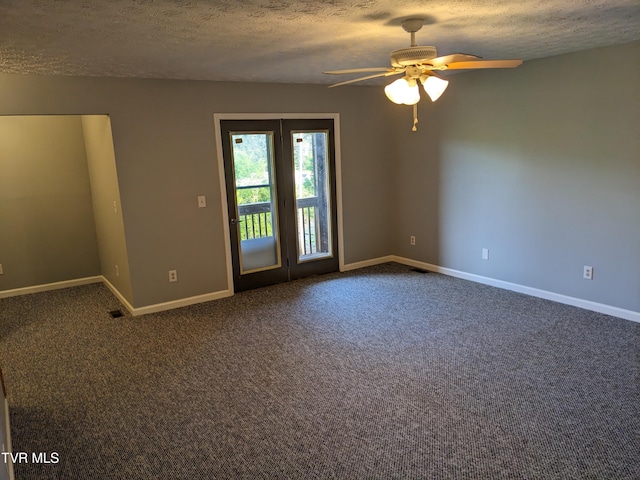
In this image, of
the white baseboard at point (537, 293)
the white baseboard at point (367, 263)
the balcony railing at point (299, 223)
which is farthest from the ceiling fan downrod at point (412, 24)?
the white baseboard at point (367, 263)

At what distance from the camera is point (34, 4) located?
2148 millimetres

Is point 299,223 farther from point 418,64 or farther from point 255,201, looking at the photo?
point 418,64

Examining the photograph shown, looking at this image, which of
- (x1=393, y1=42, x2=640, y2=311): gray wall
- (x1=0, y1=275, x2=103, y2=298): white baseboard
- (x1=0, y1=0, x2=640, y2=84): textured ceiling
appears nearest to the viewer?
(x1=0, y1=0, x2=640, y2=84): textured ceiling

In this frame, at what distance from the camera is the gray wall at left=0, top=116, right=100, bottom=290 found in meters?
5.48

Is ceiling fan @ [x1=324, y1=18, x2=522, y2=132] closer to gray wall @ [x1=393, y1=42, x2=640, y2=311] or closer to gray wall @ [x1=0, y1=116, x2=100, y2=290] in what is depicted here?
gray wall @ [x1=393, y1=42, x2=640, y2=311]

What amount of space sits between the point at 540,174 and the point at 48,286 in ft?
18.8

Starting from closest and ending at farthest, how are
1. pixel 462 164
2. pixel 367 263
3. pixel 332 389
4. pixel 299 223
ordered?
pixel 332 389 → pixel 462 164 → pixel 299 223 → pixel 367 263

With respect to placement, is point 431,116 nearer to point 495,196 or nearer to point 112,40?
point 495,196

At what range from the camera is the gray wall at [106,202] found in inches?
185

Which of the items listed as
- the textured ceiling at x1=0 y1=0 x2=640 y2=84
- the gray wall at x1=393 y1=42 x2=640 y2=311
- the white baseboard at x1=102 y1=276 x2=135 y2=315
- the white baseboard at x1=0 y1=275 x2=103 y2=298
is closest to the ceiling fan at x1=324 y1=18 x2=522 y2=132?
the textured ceiling at x1=0 y1=0 x2=640 y2=84

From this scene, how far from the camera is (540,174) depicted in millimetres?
4641

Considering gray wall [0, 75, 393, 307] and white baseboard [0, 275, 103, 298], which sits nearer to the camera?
gray wall [0, 75, 393, 307]

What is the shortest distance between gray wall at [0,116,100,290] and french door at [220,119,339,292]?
207 centimetres

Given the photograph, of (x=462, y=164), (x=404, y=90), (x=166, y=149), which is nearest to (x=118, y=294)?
(x=166, y=149)
